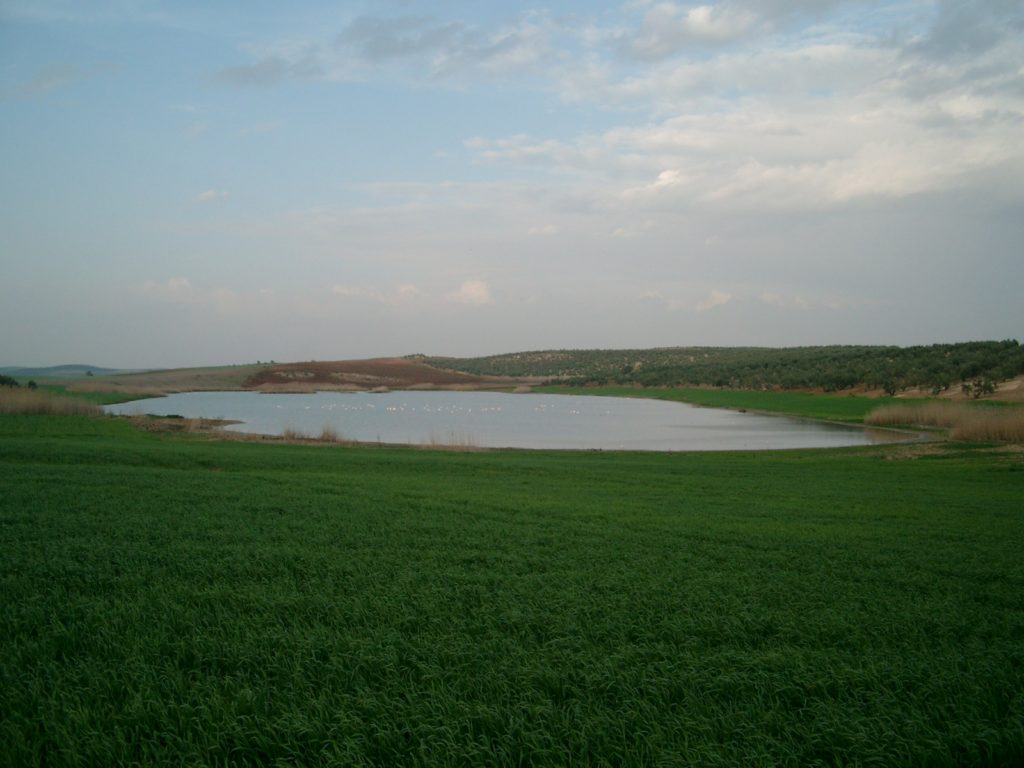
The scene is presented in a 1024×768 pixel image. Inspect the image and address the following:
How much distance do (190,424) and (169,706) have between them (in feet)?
115

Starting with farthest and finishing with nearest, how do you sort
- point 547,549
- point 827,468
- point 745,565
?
1. point 827,468
2. point 547,549
3. point 745,565

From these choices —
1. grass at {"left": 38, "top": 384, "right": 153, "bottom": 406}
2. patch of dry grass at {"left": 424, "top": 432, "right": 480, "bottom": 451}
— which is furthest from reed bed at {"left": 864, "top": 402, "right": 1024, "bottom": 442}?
grass at {"left": 38, "top": 384, "right": 153, "bottom": 406}

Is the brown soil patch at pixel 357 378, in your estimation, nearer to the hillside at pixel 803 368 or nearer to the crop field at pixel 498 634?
the hillside at pixel 803 368

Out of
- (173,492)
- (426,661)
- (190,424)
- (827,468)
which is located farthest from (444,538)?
(190,424)

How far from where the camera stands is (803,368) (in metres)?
76.2

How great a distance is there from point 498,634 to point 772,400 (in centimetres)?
5964

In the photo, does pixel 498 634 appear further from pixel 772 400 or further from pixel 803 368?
pixel 803 368

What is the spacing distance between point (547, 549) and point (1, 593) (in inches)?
225

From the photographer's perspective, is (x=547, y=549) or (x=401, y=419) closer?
(x=547, y=549)

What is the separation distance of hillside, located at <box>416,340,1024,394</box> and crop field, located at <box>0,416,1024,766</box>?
147 feet

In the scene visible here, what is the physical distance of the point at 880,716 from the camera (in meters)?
4.57

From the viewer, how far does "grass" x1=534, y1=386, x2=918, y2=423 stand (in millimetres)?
50438

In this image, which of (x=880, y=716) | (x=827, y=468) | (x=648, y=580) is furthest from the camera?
(x=827, y=468)

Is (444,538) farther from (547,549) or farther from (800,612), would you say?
(800,612)
